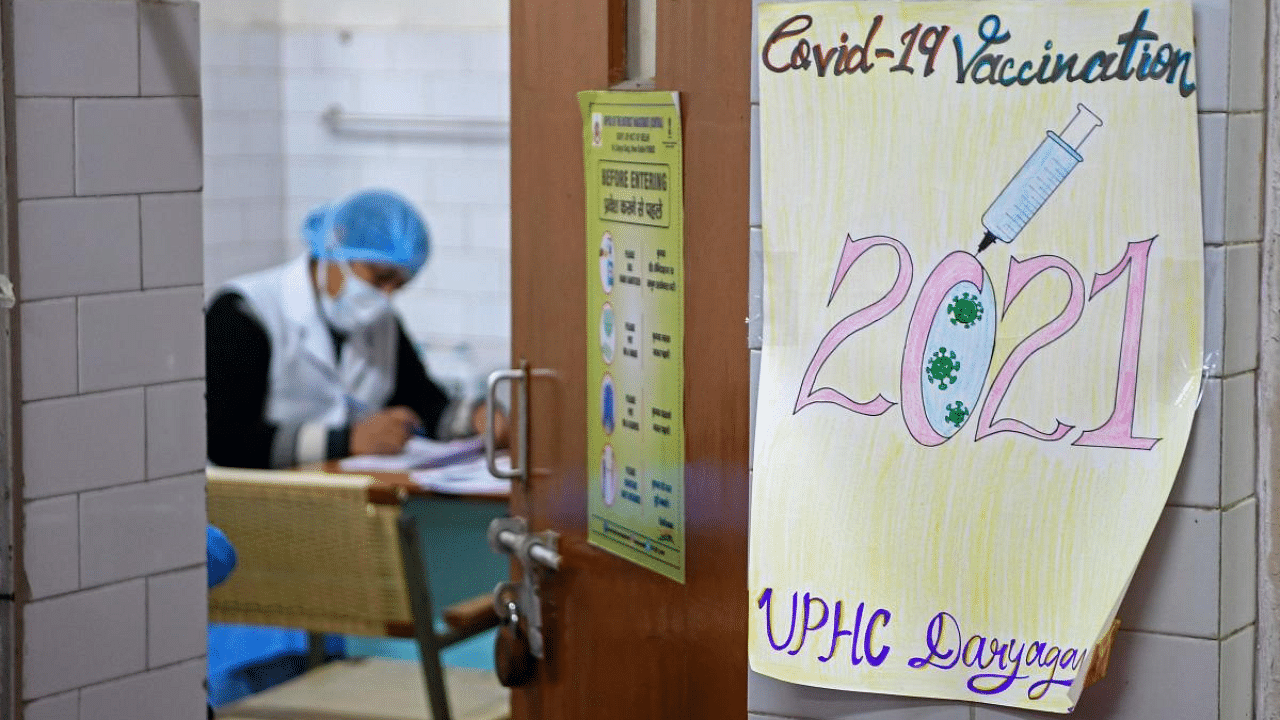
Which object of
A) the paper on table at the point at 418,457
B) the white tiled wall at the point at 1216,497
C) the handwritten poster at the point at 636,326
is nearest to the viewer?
the white tiled wall at the point at 1216,497

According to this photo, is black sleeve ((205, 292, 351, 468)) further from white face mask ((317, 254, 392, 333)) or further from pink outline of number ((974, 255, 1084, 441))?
pink outline of number ((974, 255, 1084, 441))

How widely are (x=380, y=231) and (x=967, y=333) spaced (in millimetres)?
3146

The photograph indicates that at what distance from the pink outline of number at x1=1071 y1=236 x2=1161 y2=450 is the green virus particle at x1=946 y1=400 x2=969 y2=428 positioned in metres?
0.10

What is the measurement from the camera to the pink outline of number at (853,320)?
145 centimetres

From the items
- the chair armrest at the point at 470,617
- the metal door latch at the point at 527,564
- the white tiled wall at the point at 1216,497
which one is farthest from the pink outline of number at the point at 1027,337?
the chair armrest at the point at 470,617

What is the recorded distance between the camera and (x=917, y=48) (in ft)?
4.68

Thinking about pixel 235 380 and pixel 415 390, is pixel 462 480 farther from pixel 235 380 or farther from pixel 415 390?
pixel 415 390

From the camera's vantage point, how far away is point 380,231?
14.5ft

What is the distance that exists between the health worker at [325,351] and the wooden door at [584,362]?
2.00 m

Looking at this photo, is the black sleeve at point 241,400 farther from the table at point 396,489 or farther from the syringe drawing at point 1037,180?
the syringe drawing at point 1037,180

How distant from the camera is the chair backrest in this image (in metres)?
3.53

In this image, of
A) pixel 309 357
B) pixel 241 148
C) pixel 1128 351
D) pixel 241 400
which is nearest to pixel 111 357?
pixel 1128 351

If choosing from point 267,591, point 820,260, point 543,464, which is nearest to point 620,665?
Answer: point 543,464

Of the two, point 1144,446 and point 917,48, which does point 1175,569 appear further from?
point 917,48
